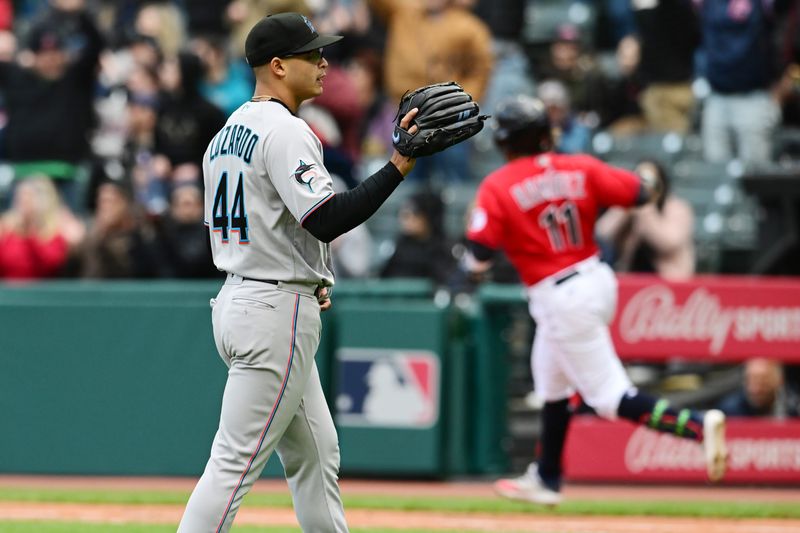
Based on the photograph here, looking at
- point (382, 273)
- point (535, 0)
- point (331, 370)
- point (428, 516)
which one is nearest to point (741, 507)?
point (428, 516)

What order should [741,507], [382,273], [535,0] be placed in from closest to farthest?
[741,507] → [382,273] → [535,0]

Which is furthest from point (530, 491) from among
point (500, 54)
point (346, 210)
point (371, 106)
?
point (371, 106)

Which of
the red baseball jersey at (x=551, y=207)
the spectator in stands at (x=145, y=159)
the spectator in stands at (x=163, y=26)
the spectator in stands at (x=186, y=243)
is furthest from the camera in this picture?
the spectator in stands at (x=163, y=26)

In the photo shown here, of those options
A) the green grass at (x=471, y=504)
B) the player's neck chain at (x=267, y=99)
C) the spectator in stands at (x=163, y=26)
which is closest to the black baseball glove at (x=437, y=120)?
the player's neck chain at (x=267, y=99)

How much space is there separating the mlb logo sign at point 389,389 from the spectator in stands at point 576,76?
419 cm

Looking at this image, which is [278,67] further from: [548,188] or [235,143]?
[548,188]

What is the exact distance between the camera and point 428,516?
25.8ft

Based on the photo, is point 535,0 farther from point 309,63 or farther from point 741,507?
point 309,63

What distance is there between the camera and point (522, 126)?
25.2ft

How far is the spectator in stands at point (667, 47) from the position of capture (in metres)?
12.3

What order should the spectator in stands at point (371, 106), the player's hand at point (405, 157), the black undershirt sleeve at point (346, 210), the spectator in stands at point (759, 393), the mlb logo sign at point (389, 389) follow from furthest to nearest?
the spectator in stands at point (371, 106)
the spectator in stands at point (759, 393)
the mlb logo sign at point (389, 389)
the player's hand at point (405, 157)
the black undershirt sleeve at point (346, 210)

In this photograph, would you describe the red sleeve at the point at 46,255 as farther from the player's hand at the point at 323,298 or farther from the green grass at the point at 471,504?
the player's hand at the point at 323,298

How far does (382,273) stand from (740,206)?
3.24m

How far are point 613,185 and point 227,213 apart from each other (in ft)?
11.0
